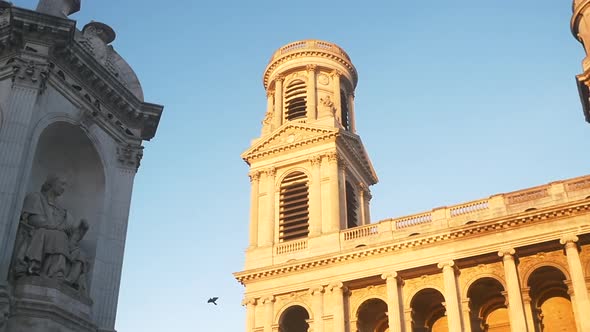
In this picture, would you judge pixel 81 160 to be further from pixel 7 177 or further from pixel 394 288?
pixel 394 288

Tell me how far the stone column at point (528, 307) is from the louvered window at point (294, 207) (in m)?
13.8

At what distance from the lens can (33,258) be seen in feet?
39.1

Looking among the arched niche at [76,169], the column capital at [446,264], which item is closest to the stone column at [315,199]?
the column capital at [446,264]

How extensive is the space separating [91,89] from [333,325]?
25371 millimetres

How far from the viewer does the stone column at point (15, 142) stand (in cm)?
1142

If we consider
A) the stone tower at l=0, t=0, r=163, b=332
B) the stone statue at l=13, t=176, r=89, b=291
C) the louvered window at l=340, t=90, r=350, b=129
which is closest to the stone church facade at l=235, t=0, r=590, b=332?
the louvered window at l=340, t=90, r=350, b=129

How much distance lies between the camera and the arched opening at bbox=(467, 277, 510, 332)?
119 ft

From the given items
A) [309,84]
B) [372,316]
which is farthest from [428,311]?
[309,84]

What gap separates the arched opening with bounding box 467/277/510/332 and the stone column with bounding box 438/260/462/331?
1.39 m

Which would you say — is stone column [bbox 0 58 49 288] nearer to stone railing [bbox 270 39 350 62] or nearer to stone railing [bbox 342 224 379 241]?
stone railing [bbox 342 224 379 241]

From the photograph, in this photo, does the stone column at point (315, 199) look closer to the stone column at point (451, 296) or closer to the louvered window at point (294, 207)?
the louvered window at point (294, 207)

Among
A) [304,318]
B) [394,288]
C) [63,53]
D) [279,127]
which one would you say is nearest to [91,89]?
[63,53]

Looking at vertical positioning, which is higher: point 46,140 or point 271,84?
point 271,84

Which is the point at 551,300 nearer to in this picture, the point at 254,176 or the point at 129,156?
the point at 254,176
